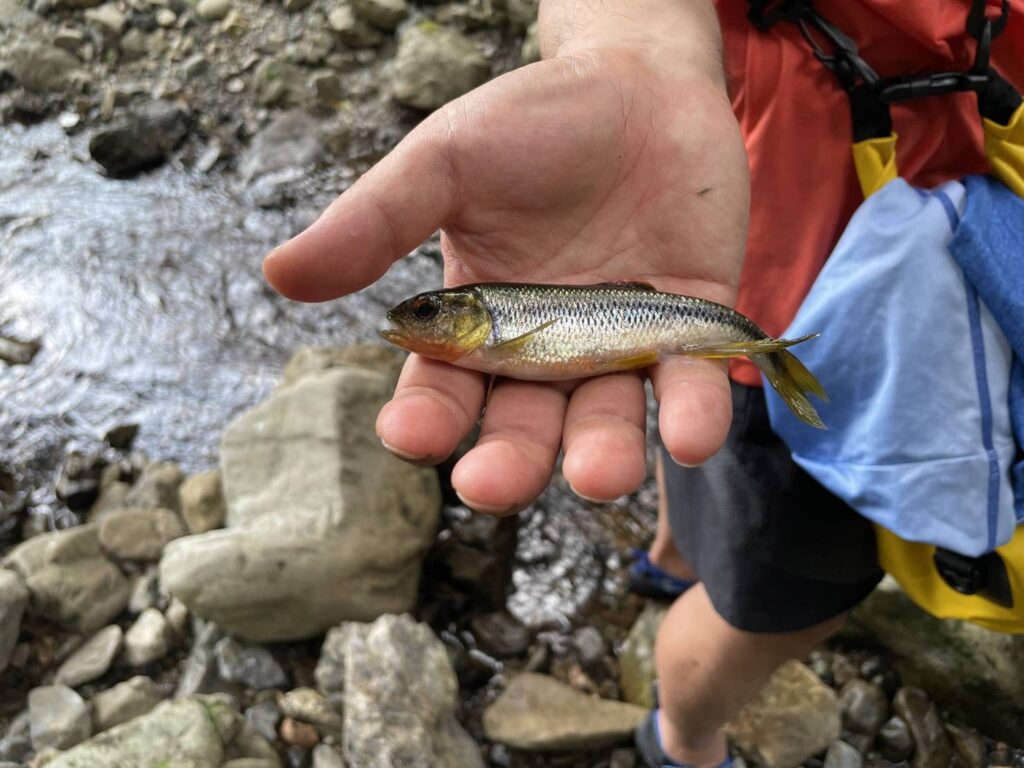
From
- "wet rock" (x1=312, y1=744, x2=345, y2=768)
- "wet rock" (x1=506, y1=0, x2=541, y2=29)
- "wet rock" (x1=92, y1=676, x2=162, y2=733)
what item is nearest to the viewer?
"wet rock" (x1=312, y1=744, x2=345, y2=768)

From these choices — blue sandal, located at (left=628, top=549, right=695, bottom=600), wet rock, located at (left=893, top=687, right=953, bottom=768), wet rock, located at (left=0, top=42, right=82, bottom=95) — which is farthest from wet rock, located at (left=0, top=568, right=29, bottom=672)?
wet rock, located at (left=0, top=42, right=82, bottom=95)

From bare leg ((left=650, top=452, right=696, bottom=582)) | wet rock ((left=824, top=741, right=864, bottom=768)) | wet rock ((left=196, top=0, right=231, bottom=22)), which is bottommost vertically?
wet rock ((left=824, top=741, right=864, bottom=768))

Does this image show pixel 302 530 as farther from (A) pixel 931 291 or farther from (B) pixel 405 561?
(A) pixel 931 291


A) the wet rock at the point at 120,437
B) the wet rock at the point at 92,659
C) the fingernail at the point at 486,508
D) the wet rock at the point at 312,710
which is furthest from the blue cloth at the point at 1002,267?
the wet rock at the point at 120,437

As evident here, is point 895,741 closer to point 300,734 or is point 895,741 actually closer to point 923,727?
point 923,727

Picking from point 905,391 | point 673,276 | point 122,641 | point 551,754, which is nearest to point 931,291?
point 905,391

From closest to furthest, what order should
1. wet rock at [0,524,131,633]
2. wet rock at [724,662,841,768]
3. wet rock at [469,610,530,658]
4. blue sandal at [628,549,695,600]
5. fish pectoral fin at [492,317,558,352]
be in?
fish pectoral fin at [492,317,558,352]
wet rock at [724,662,841,768]
wet rock at [0,524,131,633]
wet rock at [469,610,530,658]
blue sandal at [628,549,695,600]

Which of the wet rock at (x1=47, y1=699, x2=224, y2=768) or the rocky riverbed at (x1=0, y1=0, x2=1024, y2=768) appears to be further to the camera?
the rocky riverbed at (x1=0, y1=0, x2=1024, y2=768)

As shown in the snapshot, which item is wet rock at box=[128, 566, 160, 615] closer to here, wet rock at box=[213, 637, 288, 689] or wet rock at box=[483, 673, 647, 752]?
wet rock at box=[213, 637, 288, 689]
